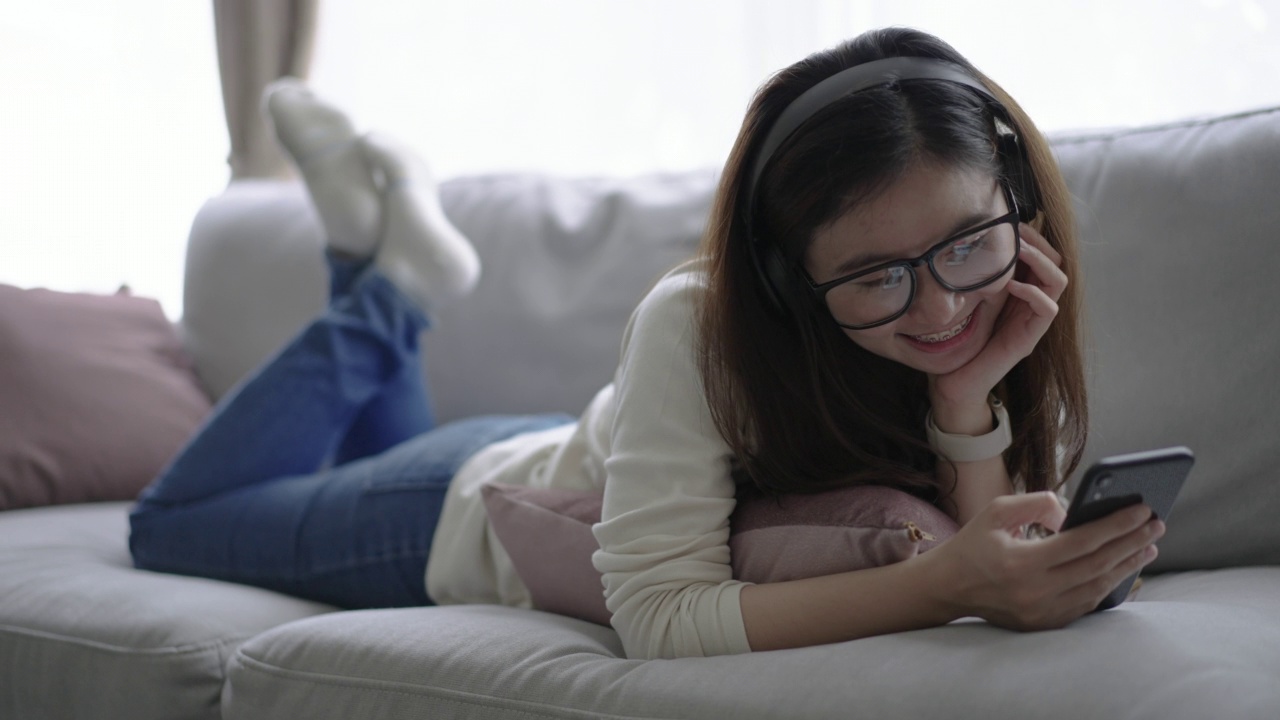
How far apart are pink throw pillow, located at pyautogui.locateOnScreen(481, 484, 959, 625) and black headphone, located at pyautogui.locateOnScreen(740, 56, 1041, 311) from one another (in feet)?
0.64

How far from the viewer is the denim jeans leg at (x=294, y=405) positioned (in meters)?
1.59

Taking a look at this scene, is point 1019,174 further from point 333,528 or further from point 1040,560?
point 333,528

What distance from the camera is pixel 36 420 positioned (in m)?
1.85

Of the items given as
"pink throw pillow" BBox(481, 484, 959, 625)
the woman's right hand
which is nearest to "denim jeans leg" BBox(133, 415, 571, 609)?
"pink throw pillow" BBox(481, 484, 959, 625)

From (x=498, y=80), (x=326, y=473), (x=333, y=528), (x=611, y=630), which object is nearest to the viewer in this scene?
(x=611, y=630)

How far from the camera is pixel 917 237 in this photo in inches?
34.8

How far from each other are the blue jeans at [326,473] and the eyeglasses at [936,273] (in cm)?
72

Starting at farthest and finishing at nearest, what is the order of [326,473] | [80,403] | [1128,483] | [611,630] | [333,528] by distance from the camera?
1. [80,403]
2. [326,473]
3. [333,528]
4. [611,630]
5. [1128,483]

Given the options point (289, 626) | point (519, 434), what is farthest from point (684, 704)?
point (519, 434)

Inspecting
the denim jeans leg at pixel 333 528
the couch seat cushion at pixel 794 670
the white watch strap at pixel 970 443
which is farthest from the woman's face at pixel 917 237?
the denim jeans leg at pixel 333 528

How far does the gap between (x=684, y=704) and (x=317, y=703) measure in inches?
16.1

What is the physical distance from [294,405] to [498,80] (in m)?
1.60

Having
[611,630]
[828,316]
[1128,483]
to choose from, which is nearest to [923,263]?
[828,316]

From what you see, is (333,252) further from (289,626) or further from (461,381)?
(289,626)
